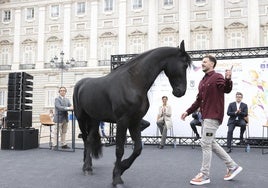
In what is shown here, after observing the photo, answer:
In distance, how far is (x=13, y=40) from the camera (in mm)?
29250

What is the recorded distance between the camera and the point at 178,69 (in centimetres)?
346

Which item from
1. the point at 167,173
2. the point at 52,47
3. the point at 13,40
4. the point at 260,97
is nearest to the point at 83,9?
the point at 52,47

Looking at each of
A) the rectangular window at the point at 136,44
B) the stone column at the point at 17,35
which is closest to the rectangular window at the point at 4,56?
the stone column at the point at 17,35

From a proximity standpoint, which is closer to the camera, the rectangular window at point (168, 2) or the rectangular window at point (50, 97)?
the rectangular window at point (168, 2)

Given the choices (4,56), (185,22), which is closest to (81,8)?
(4,56)

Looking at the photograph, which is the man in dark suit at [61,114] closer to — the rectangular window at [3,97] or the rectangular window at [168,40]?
the rectangular window at [168,40]

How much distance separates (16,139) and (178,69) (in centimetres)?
545

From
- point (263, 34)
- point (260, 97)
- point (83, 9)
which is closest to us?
point (260, 97)

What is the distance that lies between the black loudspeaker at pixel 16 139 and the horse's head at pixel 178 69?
17.1ft

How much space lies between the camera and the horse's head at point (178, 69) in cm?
344

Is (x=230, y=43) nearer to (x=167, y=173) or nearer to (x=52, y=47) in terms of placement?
(x=52, y=47)

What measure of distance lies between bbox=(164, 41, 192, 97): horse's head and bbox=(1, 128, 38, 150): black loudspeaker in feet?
17.1

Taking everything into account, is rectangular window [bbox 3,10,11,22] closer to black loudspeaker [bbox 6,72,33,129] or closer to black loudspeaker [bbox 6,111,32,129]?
black loudspeaker [bbox 6,72,33,129]

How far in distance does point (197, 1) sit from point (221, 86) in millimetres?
23003
